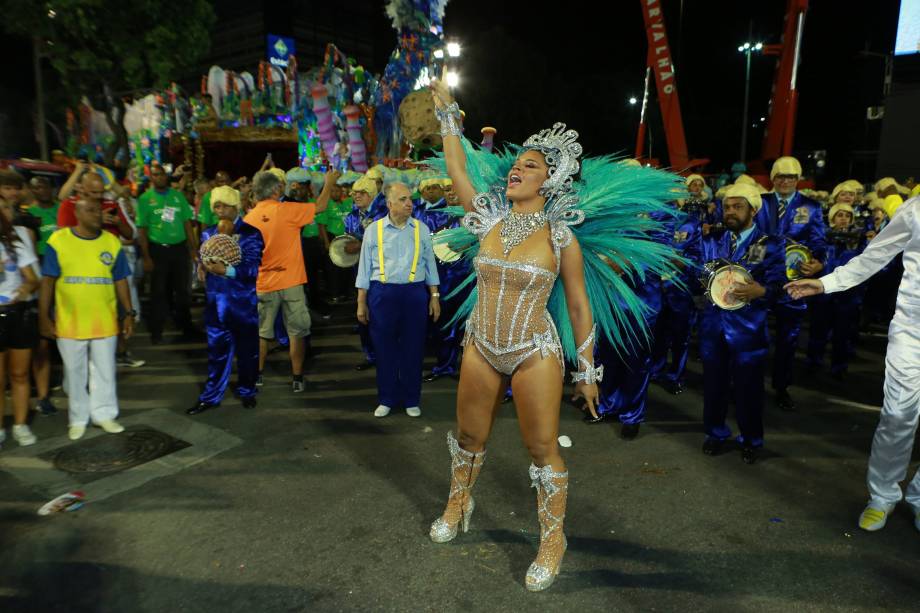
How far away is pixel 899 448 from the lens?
337 cm

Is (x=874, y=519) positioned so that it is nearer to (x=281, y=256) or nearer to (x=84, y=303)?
(x=281, y=256)

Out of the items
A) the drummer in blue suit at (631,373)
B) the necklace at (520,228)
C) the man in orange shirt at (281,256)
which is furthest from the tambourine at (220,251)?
the drummer in blue suit at (631,373)

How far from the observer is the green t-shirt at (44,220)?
6160 mm

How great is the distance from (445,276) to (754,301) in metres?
3.49

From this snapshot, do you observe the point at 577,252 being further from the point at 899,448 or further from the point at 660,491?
the point at 899,448

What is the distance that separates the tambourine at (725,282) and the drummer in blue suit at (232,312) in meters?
3.80

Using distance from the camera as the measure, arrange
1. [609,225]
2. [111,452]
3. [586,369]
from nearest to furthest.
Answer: [586,369] < [609,225] < [111,452]

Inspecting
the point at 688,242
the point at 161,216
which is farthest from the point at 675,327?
the point at 161,216

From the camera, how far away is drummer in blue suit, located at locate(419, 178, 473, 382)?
6457 millimetres

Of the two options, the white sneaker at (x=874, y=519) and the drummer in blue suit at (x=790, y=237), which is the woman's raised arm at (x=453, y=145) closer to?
the white sneaker at (x=874, y=519)

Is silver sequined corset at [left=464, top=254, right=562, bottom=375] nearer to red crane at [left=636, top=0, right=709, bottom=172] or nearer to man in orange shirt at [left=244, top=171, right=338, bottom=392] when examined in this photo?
man in orange shirt at [left=244, top=171, right=338, bottom=392]

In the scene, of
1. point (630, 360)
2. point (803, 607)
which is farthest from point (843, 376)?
point (803, 607)

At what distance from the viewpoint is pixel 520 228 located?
288 cm

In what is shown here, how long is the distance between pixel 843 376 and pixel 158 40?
22264mm
